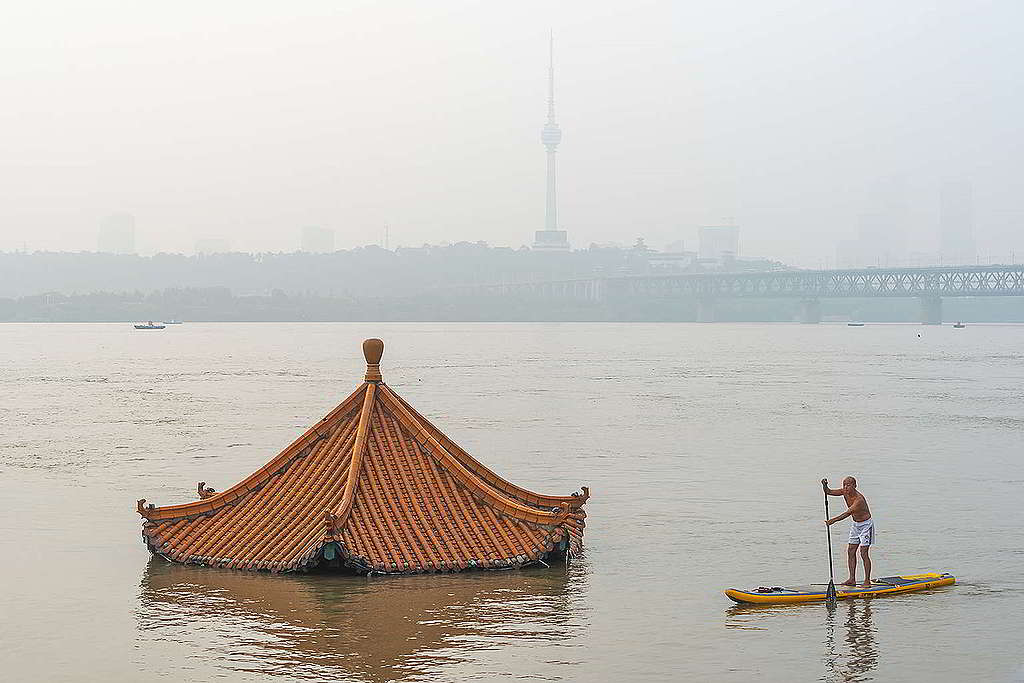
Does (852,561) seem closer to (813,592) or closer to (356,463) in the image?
(813,592)

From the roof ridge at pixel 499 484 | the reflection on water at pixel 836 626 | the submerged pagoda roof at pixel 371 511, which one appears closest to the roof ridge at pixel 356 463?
the submerged pagoda roof at pixel 371 511

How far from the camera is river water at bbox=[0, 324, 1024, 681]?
13.4 metres

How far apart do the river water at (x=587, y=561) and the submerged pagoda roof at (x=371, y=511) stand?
0.96 ft

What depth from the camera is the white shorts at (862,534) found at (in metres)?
15.7

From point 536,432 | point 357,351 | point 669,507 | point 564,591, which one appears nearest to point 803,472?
point 669,507

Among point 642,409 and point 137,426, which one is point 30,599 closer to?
point 137,426

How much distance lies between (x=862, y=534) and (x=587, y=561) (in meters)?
3.90

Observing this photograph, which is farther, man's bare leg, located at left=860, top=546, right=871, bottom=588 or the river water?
man's bare leg, located at left=860, top=546, right=871, bottom=588

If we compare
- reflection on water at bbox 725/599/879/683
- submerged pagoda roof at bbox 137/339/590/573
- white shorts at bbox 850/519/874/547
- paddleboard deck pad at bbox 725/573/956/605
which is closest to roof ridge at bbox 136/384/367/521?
submerged pagoda roof at bbox 137/339/590/573

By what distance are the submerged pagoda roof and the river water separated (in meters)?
0.29

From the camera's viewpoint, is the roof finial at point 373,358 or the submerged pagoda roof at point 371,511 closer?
the submerged pagoda roof at point 371,511

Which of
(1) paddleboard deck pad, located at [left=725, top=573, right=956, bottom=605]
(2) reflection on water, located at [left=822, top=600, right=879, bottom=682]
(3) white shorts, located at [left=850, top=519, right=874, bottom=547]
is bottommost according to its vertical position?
(2) reflection on water, located at [left=822, top=600, right=879, bottom=682]

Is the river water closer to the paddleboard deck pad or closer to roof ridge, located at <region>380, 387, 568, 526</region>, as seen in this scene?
the paddleboard deck pad

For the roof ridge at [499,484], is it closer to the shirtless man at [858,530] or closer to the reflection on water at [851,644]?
the shirtless man at [858,530]
